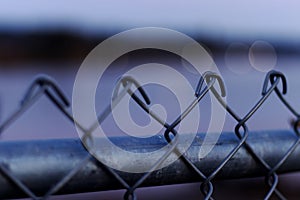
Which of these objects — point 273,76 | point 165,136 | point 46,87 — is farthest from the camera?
point 273,76

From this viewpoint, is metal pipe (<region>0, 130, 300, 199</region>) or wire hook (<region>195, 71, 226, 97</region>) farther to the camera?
wire hook (<region>195, 71, 226, 97</region>)

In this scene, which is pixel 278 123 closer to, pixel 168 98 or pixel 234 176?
pixel 168 98

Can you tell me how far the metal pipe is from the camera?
65 centimetres

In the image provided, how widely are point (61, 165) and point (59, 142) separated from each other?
4 centimetres

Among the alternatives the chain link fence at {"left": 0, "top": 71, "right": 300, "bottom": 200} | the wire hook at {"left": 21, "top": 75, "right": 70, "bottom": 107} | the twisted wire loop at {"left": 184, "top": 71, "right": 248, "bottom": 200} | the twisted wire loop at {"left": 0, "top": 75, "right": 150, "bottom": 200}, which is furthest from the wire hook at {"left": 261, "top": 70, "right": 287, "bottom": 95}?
the wire hook at {"left": 21, "top": 75, "right": 70, "bottom": 107}

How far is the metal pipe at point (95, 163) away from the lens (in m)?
0.65

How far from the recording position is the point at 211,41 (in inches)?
766

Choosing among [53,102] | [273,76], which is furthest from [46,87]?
[273,76]

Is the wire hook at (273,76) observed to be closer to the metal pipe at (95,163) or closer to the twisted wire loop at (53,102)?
the metal pipe at (95,163)

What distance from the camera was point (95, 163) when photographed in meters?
0.69

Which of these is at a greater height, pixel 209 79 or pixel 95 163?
pixel 209 79

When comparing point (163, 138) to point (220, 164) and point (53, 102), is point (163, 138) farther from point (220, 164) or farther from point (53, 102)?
point (53, 102)

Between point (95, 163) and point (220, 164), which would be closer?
point (95, 163)

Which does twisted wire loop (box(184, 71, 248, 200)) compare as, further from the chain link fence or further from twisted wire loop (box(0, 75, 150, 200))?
twisted wire loop (box(0, 75, 150, 200))
